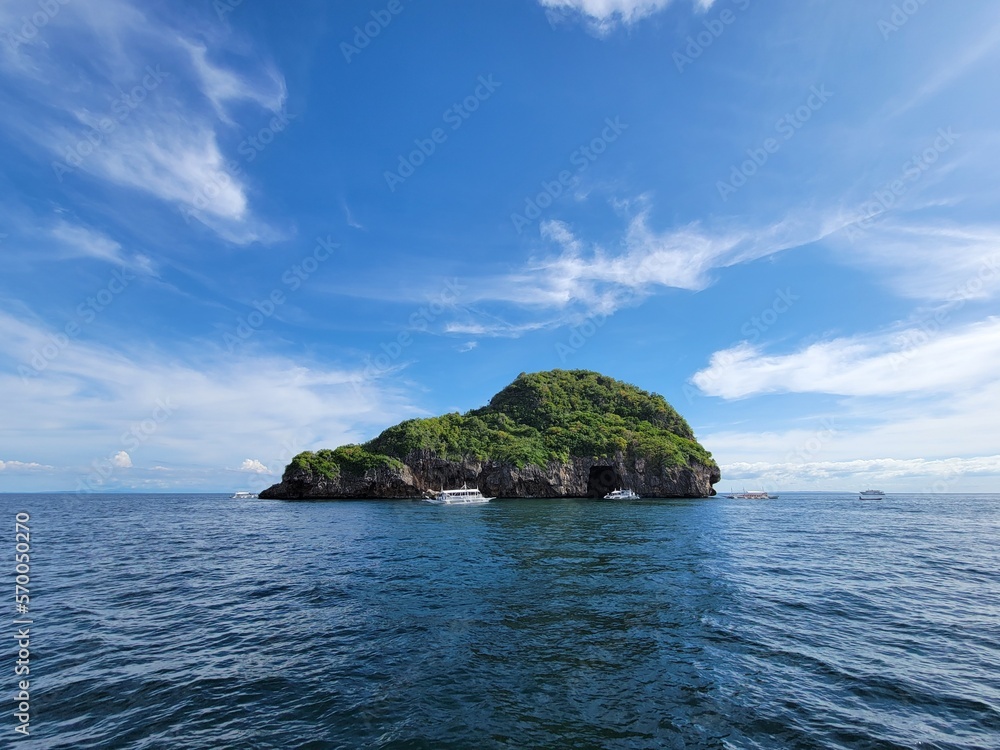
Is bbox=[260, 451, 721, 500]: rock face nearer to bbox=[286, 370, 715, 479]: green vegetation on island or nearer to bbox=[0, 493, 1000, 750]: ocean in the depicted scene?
bbox=[286, 370, 715, 479]: green vegetation on island

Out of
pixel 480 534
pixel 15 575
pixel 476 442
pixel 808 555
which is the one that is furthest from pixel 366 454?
pixel 808 555

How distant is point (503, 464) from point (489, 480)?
20.7 feet

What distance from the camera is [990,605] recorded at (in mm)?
19438

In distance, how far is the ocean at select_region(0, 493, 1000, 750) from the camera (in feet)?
32.1

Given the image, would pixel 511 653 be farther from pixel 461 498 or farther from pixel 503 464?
pixel 503 464

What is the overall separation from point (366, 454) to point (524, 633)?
107 m

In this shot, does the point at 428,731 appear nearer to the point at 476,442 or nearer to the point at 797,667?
the point at 797,667

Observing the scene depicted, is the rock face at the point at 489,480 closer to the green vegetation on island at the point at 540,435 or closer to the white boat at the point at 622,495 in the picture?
the green vegetation on island at the point at 540,435

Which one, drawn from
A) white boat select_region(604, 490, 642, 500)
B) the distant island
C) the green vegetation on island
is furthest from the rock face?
white boat select_region(604, 490, 642, 500)

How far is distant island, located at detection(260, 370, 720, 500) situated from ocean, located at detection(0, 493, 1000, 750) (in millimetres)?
85968

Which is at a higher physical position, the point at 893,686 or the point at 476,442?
the point at 476,442

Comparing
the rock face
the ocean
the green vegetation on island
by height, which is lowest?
the ocean

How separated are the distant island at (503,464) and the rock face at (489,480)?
9.9 inches

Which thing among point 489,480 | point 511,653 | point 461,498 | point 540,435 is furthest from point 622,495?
point 511,653
